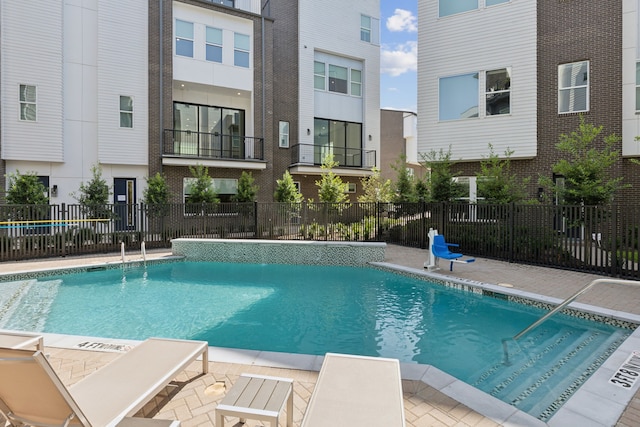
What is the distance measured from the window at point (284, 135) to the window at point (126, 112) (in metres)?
7.76

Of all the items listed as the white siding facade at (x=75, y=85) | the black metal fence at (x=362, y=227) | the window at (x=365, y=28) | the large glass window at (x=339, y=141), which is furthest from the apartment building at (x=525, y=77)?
the white siding facade at (x=75, y=85)

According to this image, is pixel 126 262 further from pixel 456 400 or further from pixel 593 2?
pixel 593 2

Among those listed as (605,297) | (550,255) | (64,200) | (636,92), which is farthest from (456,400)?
(64,200)

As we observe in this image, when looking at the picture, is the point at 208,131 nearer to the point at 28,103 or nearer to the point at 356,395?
the point at 28,103

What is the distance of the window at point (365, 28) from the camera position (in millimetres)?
24297

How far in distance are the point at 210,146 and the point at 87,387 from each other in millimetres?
18236

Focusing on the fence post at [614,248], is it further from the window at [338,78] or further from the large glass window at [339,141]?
the window at [338,78]

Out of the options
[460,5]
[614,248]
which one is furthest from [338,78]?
[614,248]

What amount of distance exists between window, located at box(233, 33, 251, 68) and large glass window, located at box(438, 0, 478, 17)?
9985 mm

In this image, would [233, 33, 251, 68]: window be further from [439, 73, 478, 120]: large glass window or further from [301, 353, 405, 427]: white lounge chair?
[301, 353, 405, 427]: white lounge chair

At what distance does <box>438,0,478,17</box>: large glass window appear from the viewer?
51.7 ft

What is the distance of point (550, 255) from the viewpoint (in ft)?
34.1

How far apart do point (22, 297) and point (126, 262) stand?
3.35m

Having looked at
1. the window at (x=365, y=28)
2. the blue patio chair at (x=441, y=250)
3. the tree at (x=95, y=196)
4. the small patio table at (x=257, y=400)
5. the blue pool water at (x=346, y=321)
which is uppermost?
the window at (x=365, y=28)
